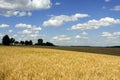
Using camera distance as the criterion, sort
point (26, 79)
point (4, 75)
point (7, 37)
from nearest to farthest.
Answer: point (26, 79), point (4, 75), point (7, 37)

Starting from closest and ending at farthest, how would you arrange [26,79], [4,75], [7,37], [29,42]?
[26,79], [4,75], [7,37], [29,42]

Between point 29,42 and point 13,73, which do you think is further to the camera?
point 29,42

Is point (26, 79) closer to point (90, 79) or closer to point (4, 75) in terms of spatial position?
point (4, 75)

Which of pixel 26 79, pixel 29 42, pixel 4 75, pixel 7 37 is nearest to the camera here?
pixel 26 79

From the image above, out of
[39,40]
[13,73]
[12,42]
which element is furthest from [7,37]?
[13,73]

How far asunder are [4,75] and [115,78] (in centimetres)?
397

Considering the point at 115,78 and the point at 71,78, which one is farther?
the point at 115,78

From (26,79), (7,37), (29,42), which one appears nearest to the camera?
(26,79)

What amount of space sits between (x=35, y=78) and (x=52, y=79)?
23.0 inches

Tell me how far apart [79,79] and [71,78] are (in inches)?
11.5

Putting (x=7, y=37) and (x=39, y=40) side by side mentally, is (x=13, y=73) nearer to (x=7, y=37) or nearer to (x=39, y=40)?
(x=7, y=37)

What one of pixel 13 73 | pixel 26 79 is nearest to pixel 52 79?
pixel 26 79

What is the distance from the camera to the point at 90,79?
876 centimetres

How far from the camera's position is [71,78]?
28.6 feet
